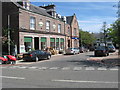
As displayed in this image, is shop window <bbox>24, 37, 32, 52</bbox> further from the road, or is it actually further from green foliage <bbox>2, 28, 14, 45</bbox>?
the road

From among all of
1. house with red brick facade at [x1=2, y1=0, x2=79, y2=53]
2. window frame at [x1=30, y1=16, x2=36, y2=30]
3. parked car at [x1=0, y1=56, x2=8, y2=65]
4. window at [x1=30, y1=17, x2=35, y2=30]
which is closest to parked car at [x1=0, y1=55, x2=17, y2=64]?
parked car at [x1=0, y1=56, x2=8, y2=65]

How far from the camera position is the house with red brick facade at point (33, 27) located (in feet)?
88.2

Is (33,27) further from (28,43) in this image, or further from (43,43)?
(43,43)

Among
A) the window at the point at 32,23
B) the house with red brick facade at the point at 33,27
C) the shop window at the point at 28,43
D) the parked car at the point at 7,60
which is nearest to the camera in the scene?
the parked car at the point at 7,60

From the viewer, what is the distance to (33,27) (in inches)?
1193

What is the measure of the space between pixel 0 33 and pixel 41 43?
868 cm

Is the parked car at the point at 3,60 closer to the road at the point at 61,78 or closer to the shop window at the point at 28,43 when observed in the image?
the road at the point at 61,78

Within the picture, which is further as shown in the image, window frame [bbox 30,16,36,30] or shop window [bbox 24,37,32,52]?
window frame [bbox 30,16,36,30]

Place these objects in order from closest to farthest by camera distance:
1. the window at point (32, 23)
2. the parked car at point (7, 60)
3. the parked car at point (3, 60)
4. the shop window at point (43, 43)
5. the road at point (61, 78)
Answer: the road at point (61, 78), the parked car at point (3, 60), the parked car at point (7, 60), the window at point (32, 23), the shop window at point (43, 43)

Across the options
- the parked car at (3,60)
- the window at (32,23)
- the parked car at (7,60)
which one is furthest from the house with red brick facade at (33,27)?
the parked car at (3,60)

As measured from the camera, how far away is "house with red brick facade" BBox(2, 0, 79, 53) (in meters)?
26.9

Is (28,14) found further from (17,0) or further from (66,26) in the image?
(66,26)

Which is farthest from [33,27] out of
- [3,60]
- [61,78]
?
[61,78]

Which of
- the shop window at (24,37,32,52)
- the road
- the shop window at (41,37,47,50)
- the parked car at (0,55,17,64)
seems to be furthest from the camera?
the shop window at (41,37,47,50)
